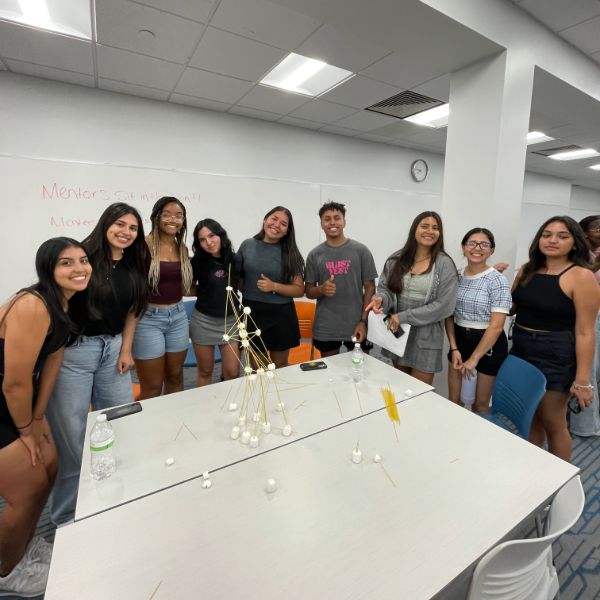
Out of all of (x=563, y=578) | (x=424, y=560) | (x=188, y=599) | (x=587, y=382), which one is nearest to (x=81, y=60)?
(x=188, y=599)

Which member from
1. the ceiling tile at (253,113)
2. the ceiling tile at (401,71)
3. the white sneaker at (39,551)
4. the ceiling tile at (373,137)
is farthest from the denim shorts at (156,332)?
the ceiling tile at (373,137)

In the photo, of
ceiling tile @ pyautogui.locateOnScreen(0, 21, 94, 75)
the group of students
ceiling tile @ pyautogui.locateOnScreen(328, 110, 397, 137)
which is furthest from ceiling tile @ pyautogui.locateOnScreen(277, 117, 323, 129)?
the group of students

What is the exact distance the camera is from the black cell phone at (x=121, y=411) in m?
1.31

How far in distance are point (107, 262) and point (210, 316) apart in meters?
0.72

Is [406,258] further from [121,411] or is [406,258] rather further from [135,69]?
[135,69]

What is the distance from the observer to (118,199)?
3.16m

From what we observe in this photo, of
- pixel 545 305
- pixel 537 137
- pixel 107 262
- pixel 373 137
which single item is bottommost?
pixel 545 305

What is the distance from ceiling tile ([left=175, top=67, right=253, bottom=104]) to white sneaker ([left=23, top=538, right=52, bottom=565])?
317cm

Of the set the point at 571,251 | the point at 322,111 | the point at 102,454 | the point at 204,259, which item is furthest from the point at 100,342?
the point at 322,111

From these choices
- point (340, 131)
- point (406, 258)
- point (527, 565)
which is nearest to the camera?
point (527, 565)

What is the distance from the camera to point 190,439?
1.20 meters

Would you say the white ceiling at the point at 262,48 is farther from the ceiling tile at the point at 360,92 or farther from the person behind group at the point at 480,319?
the person behind group at the point at 480,319

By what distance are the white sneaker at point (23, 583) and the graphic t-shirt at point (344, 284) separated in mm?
1769

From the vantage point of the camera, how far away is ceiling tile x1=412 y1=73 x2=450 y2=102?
9.45 ft
